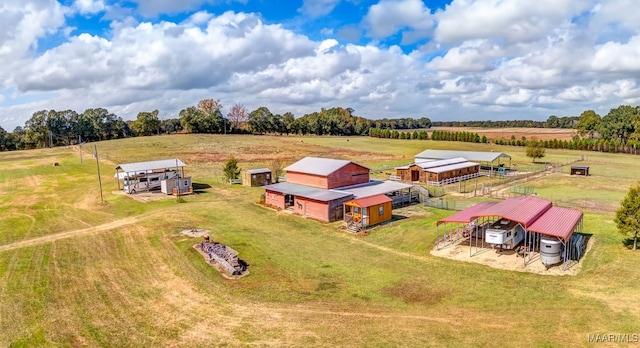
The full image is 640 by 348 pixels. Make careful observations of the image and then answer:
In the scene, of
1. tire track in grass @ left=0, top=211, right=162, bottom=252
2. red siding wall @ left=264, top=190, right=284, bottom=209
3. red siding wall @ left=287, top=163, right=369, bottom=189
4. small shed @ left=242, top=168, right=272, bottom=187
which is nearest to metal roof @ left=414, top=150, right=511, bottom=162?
red siding wall @ left=287, top=163, right=369, bottom=189

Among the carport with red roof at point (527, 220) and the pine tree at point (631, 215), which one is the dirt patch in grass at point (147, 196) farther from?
the pine tree at point (631, 215)

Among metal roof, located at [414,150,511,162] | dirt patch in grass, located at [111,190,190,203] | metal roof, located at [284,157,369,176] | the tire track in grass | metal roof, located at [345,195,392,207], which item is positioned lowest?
the tire track in grass

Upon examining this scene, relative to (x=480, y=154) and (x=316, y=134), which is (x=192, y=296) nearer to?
(x=480, y=154)

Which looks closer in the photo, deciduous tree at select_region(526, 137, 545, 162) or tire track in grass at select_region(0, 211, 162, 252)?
tire track in grass at select_region(0, 211, 162, 252)

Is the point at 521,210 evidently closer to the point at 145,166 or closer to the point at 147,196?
the point at 147,196

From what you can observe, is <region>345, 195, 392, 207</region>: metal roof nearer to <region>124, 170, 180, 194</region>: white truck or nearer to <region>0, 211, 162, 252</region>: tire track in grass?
<region>0, 211, 162, 252</region>: tire track in grass

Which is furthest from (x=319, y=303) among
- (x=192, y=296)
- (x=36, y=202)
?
(x=36, y=202)
